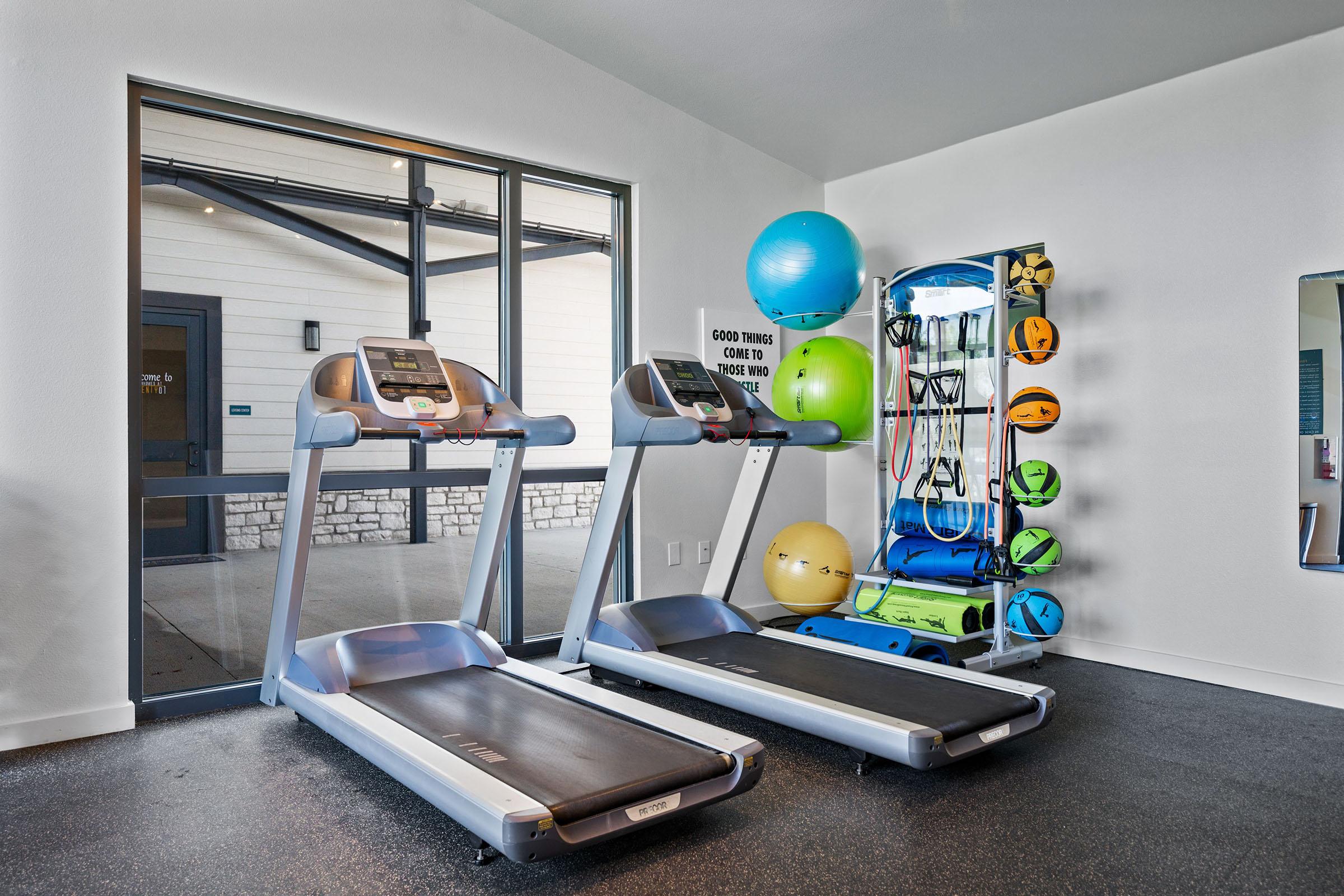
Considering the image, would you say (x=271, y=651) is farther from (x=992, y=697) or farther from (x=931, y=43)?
(x=931, y=43)

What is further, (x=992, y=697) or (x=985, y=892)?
(x=992, y=697)

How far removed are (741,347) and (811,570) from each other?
1.47 meters

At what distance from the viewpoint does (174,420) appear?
3.64 m

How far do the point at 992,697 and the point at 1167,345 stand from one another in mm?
2128

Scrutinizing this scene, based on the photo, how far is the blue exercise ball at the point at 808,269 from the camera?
437cm

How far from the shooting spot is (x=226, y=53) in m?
3.61

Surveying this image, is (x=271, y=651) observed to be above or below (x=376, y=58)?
below

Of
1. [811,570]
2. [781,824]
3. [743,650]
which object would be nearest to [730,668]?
[743,650]

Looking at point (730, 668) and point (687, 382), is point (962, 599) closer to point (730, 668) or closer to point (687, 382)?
point (730, 668)

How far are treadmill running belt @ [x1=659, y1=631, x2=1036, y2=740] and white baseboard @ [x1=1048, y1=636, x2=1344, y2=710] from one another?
1.51 m

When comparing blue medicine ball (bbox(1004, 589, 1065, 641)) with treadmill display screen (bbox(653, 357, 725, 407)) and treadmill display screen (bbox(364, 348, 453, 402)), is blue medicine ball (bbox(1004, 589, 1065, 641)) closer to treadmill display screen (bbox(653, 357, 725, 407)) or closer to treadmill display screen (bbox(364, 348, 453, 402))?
treadmill display screen (bbox(653, 357, 725, 407))

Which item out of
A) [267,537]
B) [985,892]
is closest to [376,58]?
[267,537]

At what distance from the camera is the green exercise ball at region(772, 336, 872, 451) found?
460 centimetres

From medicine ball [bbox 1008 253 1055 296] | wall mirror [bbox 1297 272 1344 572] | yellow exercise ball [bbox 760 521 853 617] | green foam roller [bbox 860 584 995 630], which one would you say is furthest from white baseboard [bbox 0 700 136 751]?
wall mirror [bbox 1297 272 1344 572]
